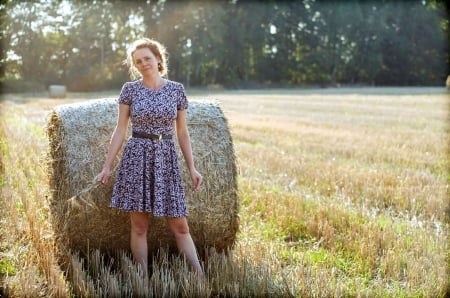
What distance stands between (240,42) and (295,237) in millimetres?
44118

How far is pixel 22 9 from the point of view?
3784cm

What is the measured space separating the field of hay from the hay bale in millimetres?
167

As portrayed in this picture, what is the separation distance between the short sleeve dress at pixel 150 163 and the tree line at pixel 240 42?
3420 cm

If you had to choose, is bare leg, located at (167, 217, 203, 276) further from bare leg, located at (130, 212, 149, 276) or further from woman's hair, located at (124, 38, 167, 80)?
woman's hair, located at (124, 38, 167, 80)

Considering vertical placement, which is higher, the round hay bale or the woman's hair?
the woman's hair

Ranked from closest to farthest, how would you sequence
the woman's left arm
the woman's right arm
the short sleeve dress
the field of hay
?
1. the field of hay
2. the short sleeve dress
3. the woman's right arm
4. the woman's left arm

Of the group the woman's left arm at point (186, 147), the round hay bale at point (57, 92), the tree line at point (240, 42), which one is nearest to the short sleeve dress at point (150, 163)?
the woman's left arm at point (186, 147)

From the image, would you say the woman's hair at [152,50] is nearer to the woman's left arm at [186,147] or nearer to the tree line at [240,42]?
the woman's left arm at [186,147]

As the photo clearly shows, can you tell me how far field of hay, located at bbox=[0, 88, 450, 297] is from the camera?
3.60 m

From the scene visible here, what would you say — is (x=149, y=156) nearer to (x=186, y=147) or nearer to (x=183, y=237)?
(x=186, y=147)

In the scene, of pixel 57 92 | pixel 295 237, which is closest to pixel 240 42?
pixel 57 92

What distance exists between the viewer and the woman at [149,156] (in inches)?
153

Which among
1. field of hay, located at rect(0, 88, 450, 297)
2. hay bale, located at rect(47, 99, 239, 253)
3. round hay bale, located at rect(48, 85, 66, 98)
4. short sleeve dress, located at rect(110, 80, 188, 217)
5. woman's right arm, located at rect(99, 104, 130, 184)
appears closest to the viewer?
field of hay, located at rect(0, 88, 450, 297)

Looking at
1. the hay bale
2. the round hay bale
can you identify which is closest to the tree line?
the round hay bale
